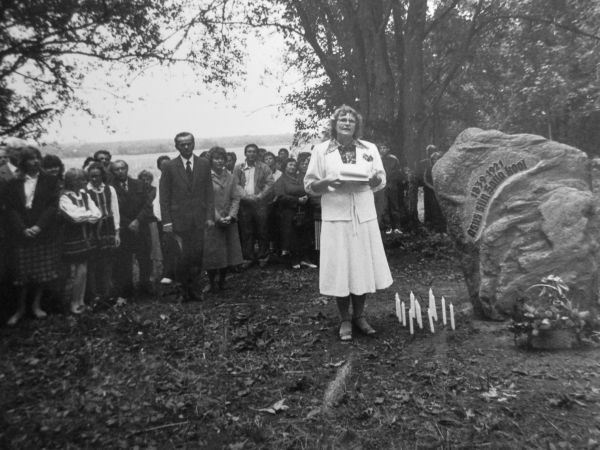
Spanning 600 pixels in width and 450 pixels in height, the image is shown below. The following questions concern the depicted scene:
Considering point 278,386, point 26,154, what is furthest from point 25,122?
point 278,386

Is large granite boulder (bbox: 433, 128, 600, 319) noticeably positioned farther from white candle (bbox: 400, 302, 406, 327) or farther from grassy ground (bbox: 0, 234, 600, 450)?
white candle (bbox: 400, 302, 406, 327)

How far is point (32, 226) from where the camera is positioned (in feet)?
11.3

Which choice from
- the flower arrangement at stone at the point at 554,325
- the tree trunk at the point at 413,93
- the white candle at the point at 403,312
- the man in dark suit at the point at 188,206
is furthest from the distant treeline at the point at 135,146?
the tree trunk at the point at 413,93

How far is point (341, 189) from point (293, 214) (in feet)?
11.8

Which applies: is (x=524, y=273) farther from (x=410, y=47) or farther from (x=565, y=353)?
(x=410, y=47)

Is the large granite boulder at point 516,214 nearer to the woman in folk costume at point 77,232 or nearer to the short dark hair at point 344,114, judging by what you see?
the short dark hair at point 344,114

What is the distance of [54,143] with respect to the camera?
2373mm

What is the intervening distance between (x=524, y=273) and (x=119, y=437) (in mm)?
3581

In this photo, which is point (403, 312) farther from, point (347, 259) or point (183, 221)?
point (183, 221)

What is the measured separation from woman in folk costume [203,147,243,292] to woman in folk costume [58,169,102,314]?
4.78 ft

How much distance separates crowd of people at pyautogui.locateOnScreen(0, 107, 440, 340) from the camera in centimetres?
336

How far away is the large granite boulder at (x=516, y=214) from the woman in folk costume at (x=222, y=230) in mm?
2804

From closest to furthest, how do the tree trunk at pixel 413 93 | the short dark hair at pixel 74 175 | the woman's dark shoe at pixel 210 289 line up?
the short dark hair at pixel 74 175 → the woman's dark shoe at pixel 210 289 → the tree trunk at pixel 413 93

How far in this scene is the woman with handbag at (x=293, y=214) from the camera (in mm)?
7723
